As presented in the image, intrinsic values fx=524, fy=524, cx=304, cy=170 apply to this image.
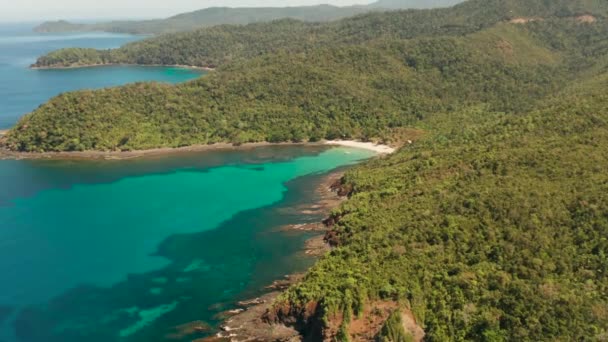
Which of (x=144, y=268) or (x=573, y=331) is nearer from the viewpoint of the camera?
(x=573, y=331)

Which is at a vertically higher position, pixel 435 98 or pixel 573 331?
pixel 435 98

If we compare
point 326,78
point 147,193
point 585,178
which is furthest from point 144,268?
point 326,78

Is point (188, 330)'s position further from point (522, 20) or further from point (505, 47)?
point (522, 20)

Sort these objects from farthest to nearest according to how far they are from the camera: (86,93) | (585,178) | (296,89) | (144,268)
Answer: (296,89) < (86,93) < (144,268) < (585,178)

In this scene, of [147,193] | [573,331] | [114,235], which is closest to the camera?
[573,331]

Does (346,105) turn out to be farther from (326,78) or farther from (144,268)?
(144,268)

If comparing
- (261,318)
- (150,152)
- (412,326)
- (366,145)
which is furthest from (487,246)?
(150,152)

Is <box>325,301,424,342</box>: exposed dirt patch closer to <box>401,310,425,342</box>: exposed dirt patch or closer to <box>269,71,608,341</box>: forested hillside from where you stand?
<box>401,310,425,342</box>: exposed dirt patch
